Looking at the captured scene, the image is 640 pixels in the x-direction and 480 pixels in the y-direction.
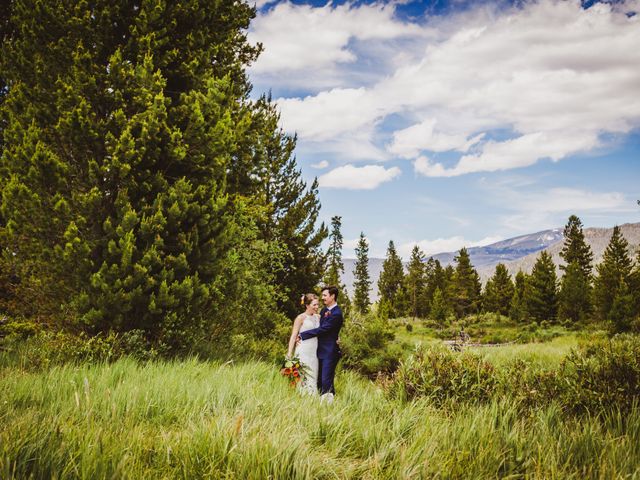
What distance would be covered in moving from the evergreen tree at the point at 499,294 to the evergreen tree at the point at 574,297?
11.4m

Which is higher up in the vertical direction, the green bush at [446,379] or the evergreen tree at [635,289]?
the green bush at [446,379]

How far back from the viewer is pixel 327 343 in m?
→ 7.09

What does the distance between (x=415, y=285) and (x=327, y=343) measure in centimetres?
6332

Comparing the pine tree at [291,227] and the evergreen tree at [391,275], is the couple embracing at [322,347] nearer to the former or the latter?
the pine tree at [291,227]

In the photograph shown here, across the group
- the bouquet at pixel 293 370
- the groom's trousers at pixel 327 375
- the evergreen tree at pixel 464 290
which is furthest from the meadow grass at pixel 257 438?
the evergreen tree at pixel 464 290

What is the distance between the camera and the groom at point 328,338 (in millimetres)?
6930

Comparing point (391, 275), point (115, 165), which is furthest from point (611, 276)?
point (115, 165)

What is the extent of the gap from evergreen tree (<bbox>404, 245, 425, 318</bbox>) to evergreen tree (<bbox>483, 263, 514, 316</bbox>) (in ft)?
37.1

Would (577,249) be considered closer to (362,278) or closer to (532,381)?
(362,278)

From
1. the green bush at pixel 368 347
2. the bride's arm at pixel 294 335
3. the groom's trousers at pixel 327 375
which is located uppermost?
the bride's arm at pixel 294 335

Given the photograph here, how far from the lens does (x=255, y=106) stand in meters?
15.6

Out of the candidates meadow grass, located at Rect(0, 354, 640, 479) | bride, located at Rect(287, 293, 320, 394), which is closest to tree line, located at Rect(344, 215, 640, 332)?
bride, located at Rect(287, 293, 320, 394)

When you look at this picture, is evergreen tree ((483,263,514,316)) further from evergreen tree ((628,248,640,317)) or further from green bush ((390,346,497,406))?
green bush ((390,346,497,406))

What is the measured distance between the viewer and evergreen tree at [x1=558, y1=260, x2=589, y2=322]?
4422 centimetres
